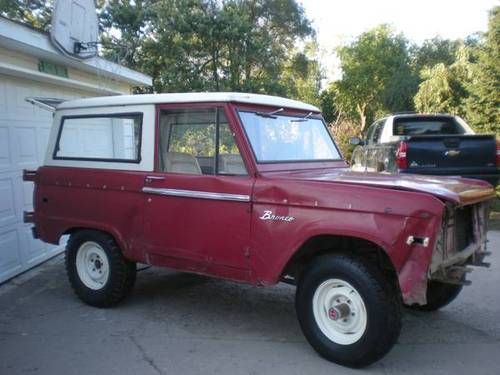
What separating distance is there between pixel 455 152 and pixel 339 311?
5.31m

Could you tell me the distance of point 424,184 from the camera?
3.82 m

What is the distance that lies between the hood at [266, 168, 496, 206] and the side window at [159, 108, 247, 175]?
48cm

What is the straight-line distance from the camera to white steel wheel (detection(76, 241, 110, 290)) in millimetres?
5238

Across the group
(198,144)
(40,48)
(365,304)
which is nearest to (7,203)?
(40,48)

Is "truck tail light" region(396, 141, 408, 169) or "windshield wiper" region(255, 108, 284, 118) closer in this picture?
"windshield wiper" region(255, 108, 284, 118)

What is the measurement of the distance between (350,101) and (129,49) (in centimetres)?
1806

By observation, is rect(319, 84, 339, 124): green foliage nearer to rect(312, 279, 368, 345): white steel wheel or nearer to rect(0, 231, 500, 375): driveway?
rect(0, 231, 500, 375): driveway

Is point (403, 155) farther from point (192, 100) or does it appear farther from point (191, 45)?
point (191, 45)

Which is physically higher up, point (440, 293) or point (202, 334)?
point (440, 293)

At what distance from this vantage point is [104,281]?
17.0 feet

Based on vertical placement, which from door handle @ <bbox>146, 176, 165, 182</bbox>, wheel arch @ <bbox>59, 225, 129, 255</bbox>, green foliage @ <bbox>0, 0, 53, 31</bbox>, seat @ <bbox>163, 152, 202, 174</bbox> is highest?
green foliage @ <bbox>0, 0, 53, 31</bbox>

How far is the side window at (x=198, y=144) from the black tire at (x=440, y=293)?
2.22 metres

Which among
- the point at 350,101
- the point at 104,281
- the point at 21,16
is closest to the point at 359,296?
the point at 104,281

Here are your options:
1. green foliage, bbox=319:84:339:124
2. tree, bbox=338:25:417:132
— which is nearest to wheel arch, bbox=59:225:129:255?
tree, bbox=338:25:417:132
